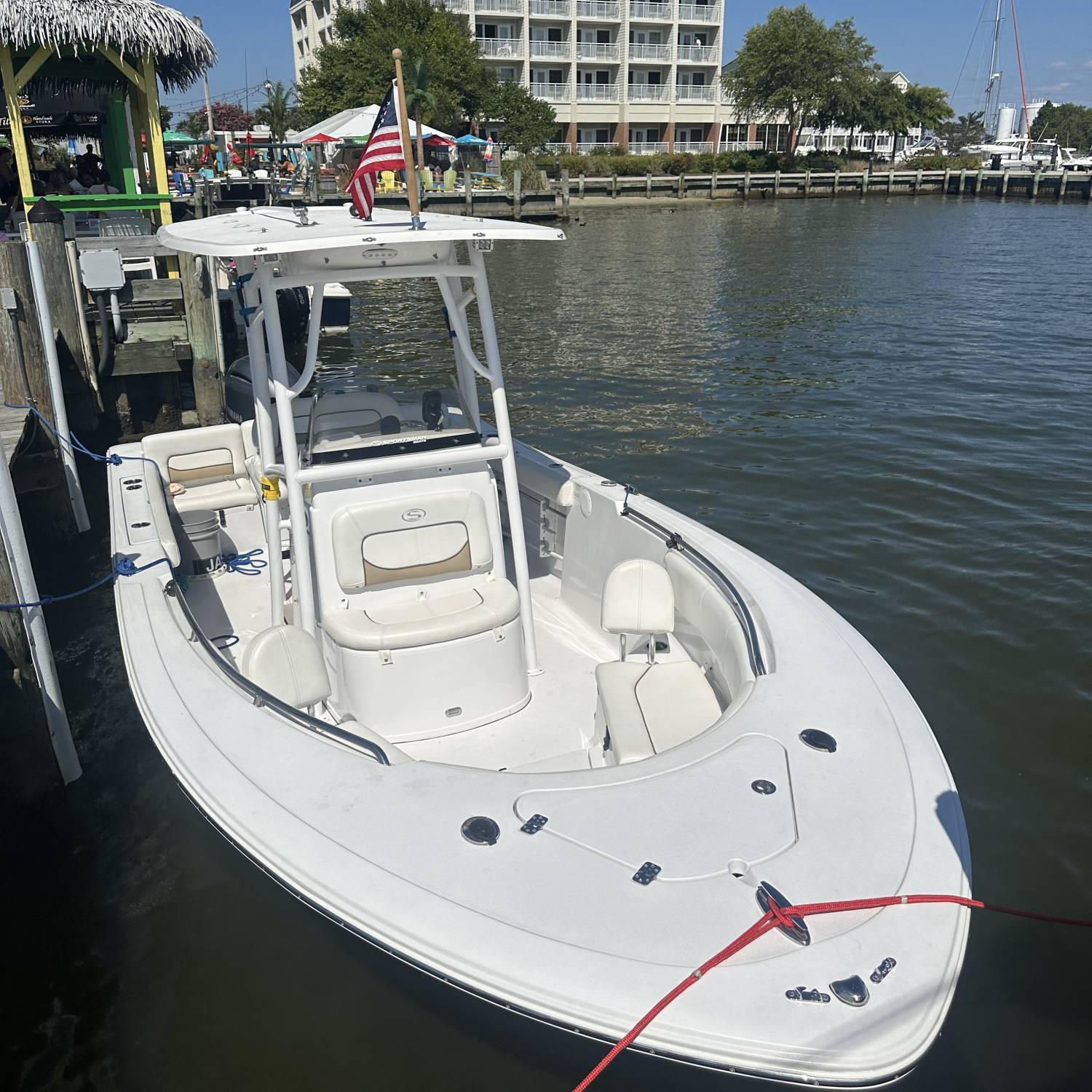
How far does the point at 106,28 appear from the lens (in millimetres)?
10156

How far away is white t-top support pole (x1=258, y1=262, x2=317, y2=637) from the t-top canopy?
21 cm

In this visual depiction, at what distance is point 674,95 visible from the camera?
5431 centimetres

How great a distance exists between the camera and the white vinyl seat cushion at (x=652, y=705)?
3.57 metres

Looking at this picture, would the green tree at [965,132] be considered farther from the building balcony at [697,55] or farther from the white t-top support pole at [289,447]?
the white t-top support pole at [289,447]

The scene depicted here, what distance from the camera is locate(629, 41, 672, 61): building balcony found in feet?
173

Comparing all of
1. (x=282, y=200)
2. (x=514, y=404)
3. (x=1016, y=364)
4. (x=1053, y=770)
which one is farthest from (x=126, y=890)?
(x=282, y=200)

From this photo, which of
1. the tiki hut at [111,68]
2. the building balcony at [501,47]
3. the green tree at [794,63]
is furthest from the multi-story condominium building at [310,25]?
the tiki hut at [111,68]

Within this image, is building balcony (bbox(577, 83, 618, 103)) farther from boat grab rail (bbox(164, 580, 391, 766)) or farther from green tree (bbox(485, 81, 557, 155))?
boat grab rail (bbox(164, 580, 391, 766))

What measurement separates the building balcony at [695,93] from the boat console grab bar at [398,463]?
57493 millimetres

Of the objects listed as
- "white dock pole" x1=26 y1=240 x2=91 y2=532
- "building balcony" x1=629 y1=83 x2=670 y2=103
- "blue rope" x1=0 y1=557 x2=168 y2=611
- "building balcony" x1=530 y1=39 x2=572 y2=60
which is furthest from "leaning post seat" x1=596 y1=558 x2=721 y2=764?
"building balcony" x1=629 y1=83 x2=670 y2=103

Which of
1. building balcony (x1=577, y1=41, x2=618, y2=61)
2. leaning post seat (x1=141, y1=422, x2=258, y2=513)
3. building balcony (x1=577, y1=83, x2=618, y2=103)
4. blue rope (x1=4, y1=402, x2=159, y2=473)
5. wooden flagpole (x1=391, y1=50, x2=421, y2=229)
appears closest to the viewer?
wooden flagpole (x1=391, y1=50, x2=421, y2=229)

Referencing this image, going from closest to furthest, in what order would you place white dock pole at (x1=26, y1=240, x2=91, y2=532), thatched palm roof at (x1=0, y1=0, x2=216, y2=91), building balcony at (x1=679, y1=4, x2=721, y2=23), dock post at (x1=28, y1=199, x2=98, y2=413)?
1. white dock pole at (x1=26, y1=240, x2=91, y2=532)
2. dock post at (x1=28, y1=199, x2=98, y2=413)
3. thatched palm roof at (x1=0, y1=0, x2=216, y2=91)
4. building balcony at (x1=679, y1=4, x2=721, y2=23)

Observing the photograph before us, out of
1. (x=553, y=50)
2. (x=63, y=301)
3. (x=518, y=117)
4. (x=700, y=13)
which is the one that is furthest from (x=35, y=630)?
(x=700, y=13)

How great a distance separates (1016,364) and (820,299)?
653 cm
